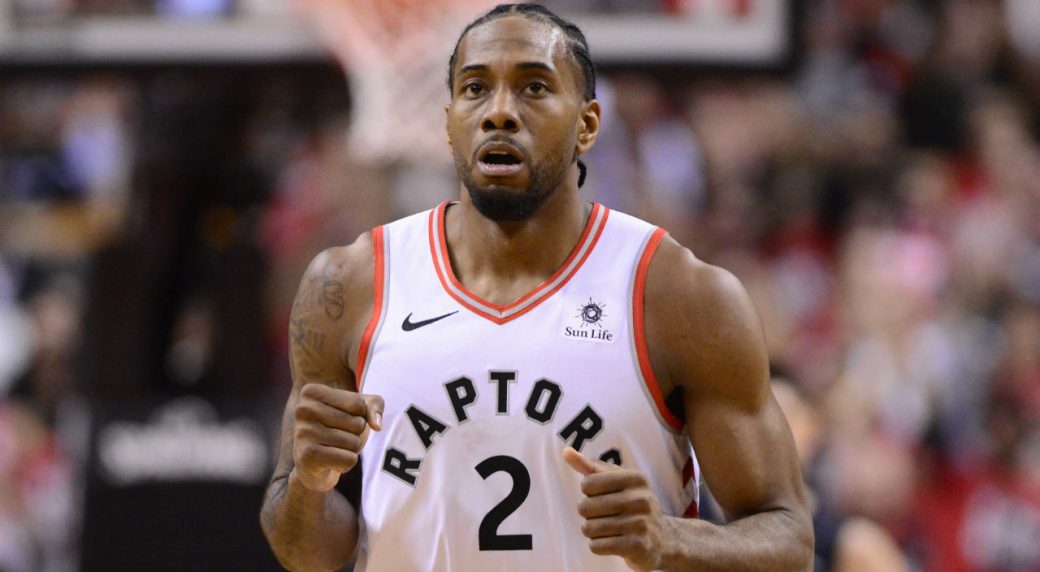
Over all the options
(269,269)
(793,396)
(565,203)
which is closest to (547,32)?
(565,203)

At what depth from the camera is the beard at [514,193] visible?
3791 millimetres

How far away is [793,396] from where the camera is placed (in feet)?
19.4

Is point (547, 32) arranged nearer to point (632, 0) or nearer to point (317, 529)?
point (317, 529)

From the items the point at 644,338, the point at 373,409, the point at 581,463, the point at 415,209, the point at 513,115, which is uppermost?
the point at 415,209

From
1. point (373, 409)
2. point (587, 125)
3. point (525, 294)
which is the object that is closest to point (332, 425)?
point (373, 409)

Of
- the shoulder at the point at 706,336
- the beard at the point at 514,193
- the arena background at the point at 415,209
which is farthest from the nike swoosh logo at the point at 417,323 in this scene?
the arena background at the point at 415,209

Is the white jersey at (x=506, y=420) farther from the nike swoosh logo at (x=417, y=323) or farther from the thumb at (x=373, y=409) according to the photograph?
the thumb at (x=373, y=409)

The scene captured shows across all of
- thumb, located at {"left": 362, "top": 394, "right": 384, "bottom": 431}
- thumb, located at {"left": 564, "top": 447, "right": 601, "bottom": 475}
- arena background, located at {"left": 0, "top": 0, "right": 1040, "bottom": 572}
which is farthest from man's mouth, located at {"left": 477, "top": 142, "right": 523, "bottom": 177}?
arena background, located at {"left": 0, "top": 0, "right": 1040, "bottom": 572}

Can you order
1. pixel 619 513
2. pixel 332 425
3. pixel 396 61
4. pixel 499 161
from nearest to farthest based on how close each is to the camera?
1. pixel 619 513
2. pixel 332 425
3. pixel 499 161
4. pixel 396 61

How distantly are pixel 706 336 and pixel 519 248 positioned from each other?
0.54 metres

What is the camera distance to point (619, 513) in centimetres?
323

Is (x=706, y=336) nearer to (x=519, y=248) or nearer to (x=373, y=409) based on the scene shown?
(x=519, y=248)

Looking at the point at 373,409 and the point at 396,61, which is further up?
the point at 396,61

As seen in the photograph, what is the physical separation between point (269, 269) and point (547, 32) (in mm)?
5777
